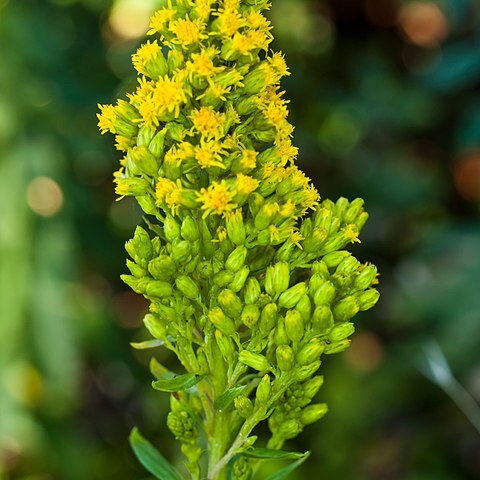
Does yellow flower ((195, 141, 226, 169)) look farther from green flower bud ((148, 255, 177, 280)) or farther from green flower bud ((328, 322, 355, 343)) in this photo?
green flower bud ((328, 322, 355, 343))

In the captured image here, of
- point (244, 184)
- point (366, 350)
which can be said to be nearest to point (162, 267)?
point (244, 184)

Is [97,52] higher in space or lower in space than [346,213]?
higher

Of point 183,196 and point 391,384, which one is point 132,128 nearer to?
point 183,196

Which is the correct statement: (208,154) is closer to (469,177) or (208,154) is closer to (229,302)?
(229,302)

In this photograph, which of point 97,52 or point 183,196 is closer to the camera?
point 183,196

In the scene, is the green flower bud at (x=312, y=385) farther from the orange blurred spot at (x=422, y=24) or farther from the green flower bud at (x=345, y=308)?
the orange blurred spot at (x=422, y=24)

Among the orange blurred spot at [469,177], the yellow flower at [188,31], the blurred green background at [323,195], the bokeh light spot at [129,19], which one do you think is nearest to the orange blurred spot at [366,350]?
the blurred green background at [323,195]

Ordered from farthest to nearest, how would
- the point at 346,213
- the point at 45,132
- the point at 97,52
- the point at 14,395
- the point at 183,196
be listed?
1. the point at 97,52
2. the point at 45,132
3. the point at 14,395
4. the point at 346,213
5. the point at 183,196

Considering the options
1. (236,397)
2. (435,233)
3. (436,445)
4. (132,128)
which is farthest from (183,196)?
(436,445)

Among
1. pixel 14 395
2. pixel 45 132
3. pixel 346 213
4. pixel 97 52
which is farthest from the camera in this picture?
pixel 97 52
